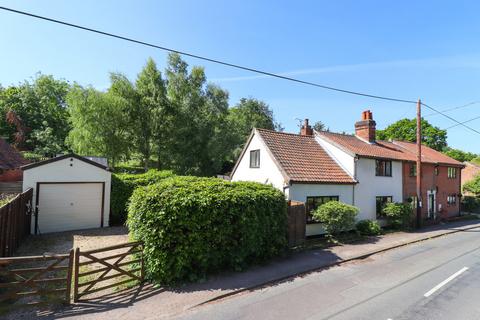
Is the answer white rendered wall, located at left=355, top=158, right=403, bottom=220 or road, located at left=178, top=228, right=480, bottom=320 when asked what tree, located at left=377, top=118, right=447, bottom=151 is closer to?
white rendered wall, located at left=355, top=158, right=403, bottom=220

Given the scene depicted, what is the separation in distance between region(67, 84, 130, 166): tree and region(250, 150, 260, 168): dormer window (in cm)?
1705

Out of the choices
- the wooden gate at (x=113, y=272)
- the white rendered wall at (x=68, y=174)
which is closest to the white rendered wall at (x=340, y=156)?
the wooden gate at (x=113, y=272)

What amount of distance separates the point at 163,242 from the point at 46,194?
9.96 meters

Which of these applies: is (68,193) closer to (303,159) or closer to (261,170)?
(261,170)

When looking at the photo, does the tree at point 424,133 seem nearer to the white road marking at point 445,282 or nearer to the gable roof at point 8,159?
the white road marking at point 445,282

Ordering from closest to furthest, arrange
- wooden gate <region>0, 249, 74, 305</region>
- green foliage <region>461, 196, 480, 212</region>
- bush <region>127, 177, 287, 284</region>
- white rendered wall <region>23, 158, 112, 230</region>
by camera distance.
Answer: wooden gate <region>0, 249, 74, 305</region>
bush <region>127, 177, 287, 284</region>
white rendered wall <region>23, 158, 112, 230</region>
green foliage <region>461, 196, 480, 212</region>

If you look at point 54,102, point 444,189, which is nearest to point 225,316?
point 444,189

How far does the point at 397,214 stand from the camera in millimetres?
17312

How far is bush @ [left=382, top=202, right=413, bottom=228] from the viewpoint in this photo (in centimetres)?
1736

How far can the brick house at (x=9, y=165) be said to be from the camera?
19.4 meters

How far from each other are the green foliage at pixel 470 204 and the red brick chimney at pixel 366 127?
725 inches

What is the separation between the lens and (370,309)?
6.77 m

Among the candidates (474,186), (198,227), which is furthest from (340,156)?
(474,186)

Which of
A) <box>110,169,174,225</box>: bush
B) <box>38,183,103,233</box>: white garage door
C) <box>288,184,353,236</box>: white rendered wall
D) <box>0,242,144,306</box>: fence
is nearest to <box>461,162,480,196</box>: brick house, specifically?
<box>288,184,353,236</box>: white rendered wall
